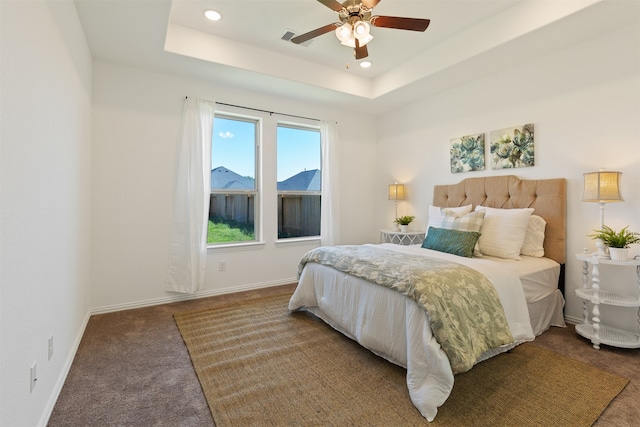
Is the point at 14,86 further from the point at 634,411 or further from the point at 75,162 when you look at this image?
the point at 634,411

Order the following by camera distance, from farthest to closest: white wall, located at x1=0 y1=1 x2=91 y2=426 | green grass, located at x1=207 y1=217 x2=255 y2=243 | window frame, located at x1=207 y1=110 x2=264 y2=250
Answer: window frame, located at x1=207 y1=110 x2=264 y2=250 → green grass, located at x1=207 y1=217 x2=255 y2=243 → white wall, located at x1=0 y1=1 x2=91 y2=426

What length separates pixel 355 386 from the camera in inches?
74.9

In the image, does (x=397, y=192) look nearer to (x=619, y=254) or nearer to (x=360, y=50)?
(x=360, y=50)

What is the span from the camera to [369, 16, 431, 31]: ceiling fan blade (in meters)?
2.26

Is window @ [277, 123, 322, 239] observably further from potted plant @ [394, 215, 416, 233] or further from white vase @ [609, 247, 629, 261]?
white vase @ [609, 247, 629, 261]

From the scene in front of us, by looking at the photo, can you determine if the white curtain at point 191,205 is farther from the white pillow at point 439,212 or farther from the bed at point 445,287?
the white pillow at point 439,212

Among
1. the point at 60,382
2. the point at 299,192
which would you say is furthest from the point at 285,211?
the point at 60,382

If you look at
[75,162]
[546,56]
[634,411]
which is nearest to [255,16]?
[75,162]

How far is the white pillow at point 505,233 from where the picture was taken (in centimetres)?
281

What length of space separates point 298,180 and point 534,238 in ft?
9.78

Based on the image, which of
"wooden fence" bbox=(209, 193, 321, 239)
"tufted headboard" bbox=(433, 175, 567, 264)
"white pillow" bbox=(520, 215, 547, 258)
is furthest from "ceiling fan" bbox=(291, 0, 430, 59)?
"wooden fence" bbox=(209, 193, 321, 239)

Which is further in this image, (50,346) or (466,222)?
(466,222)

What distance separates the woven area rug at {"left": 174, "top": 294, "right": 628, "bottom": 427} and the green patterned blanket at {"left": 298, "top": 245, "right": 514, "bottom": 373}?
0.26 m

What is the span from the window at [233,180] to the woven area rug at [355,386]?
166cm
